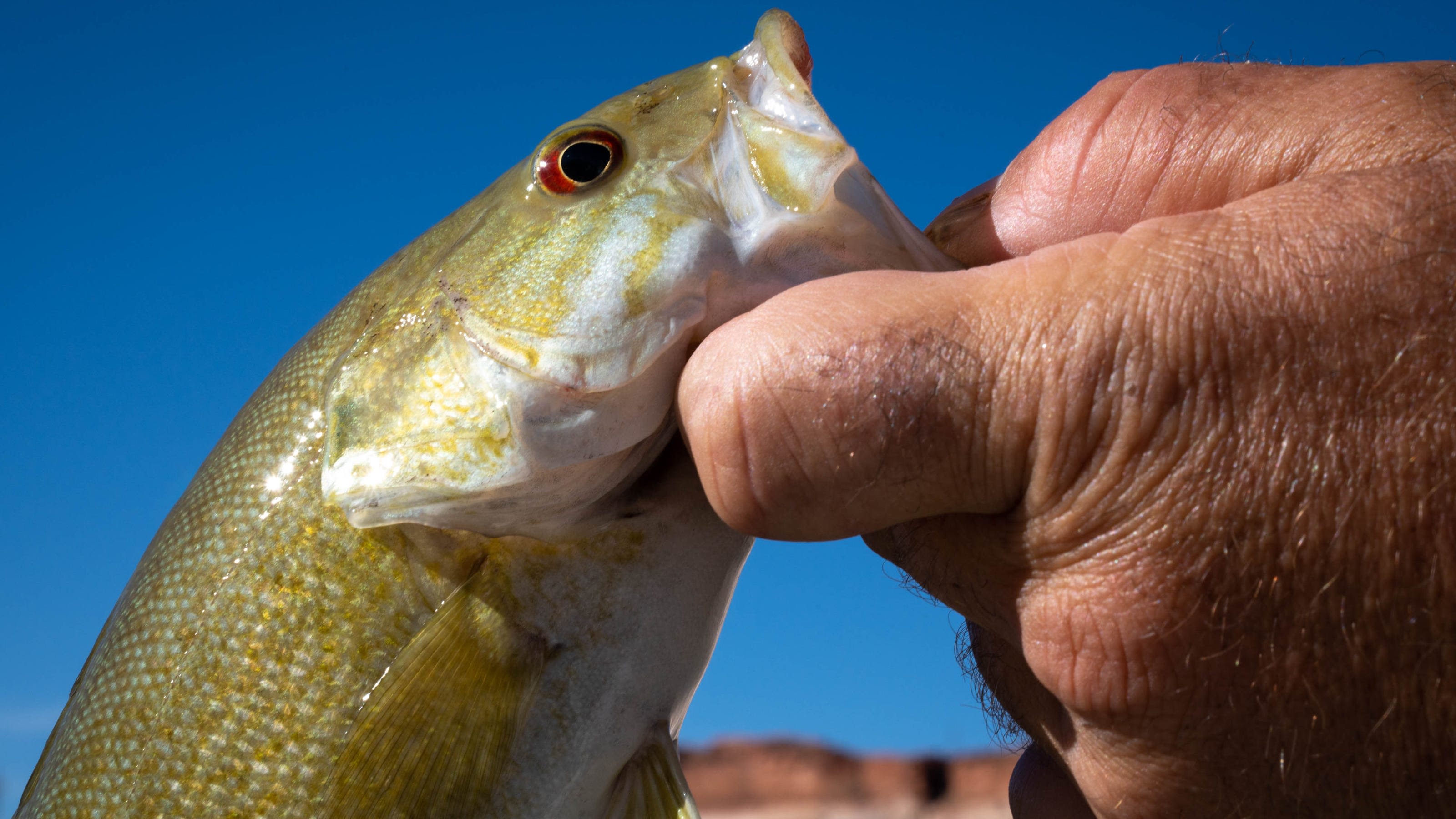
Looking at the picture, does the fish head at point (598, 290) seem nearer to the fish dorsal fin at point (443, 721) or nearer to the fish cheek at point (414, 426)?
the fish cheek at point (414, 426)

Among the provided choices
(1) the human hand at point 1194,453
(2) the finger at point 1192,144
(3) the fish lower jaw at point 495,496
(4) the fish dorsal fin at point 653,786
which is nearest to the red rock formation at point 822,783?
(4) the fish dorsal fin at point 653,786

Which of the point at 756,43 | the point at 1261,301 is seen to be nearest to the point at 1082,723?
the point at 1261,301

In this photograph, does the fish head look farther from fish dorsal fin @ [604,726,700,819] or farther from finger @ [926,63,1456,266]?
fish dorsal fin @ [604,726,700,819]

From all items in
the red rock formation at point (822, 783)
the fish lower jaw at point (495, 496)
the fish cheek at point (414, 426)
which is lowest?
the fish lower jaw at point (495, 496)

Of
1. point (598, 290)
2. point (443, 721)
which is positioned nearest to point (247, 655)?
point (443, 721)

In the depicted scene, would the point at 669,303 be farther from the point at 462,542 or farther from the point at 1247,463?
the point at 1247,463

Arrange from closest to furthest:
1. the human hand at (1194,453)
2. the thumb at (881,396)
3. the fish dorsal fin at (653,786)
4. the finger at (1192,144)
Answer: the human hand at (1194,453)
the thumb at (881,396)
the finger at (1192,144)
the fish dorsal fin at (653,786)

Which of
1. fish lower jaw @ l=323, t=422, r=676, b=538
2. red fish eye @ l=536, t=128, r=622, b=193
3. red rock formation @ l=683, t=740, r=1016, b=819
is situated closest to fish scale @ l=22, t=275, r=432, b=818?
fish lower jaw @ l=323, t=422, r=676, b=538

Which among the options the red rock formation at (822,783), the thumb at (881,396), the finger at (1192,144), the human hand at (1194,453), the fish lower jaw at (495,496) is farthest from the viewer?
the red rock formation at (822,783)

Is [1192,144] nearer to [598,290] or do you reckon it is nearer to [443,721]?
[598,290]
